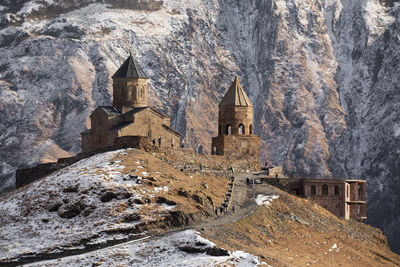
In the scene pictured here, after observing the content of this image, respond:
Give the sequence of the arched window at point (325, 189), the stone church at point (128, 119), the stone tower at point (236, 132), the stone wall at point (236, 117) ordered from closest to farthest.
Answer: the arched window at point (325, 189), the stone church at point (128, 119), the stone tower at point (236, 132), the stone wall at point (236, 117)

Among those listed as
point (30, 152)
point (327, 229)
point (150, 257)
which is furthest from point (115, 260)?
point (30, 152)

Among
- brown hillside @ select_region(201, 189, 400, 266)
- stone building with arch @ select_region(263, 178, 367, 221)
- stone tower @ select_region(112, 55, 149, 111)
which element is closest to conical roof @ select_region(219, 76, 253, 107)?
stone tower @ select_region(112, 55, 149, 111)

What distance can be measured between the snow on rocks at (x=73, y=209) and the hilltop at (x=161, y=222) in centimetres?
8

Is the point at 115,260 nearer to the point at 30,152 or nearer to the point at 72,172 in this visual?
the point at 72,172

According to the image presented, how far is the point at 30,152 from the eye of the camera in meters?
194

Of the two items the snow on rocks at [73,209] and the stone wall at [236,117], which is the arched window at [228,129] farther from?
the snow on rocks at [73,209]

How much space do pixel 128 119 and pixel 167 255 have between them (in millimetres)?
35356

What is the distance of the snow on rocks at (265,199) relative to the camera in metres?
98.0

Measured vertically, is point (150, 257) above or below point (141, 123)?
below

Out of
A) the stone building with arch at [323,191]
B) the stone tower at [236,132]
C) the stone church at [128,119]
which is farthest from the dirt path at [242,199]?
the stone church at [128,119]

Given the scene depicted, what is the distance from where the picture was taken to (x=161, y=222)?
3369 inches

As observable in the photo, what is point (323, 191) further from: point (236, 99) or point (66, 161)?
point (66, 161)

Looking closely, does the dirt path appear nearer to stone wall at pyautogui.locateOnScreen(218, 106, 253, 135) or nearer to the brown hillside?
the brown hillside

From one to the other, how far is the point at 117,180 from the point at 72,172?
218 inches
